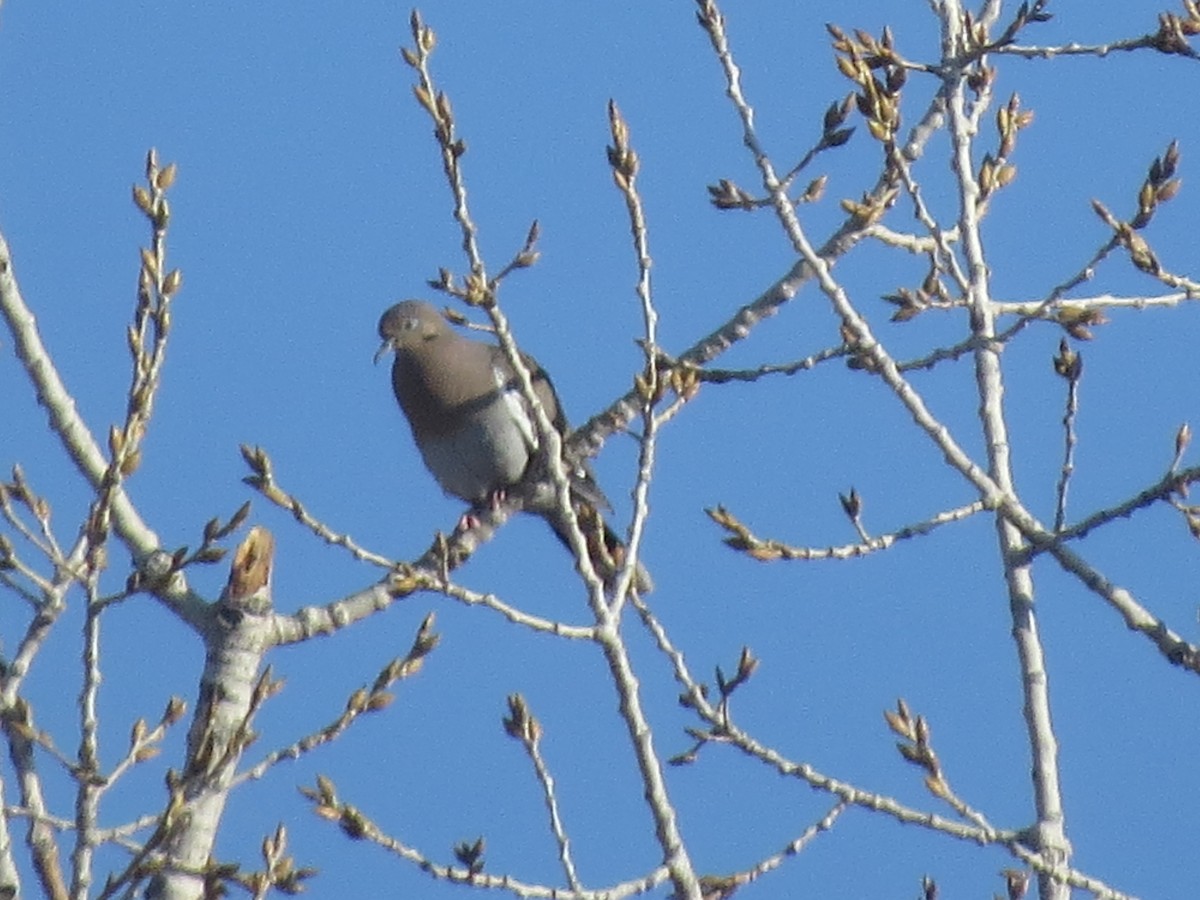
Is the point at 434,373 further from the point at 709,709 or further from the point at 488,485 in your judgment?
the point at 709,709

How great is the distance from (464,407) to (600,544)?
9.97ft

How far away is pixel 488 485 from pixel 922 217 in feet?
9.80

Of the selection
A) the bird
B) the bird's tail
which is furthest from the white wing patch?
the bird's tail

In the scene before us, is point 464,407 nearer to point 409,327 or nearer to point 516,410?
point 516,410

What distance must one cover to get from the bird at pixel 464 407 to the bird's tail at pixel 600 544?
0.03 meters

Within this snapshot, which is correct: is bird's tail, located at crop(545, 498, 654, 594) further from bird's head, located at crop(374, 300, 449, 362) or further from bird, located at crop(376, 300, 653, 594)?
bird's head, located at crop(374, 300, 449, 362)

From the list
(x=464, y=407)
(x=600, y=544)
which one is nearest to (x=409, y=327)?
(x=464, y=407)

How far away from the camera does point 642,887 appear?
3939mm

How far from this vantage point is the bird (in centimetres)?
697

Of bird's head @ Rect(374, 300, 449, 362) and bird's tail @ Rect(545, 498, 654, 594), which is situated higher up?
bird's head @ Rect(374, 300, 449, 362)

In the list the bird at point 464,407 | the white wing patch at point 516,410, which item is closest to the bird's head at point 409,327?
the bird at point 464,407

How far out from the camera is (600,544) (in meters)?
4.17

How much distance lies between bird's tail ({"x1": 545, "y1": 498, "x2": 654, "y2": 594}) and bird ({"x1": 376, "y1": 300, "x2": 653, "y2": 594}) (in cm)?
3

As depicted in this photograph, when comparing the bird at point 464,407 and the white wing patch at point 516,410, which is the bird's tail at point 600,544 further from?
the white wing patch at point 516,410
